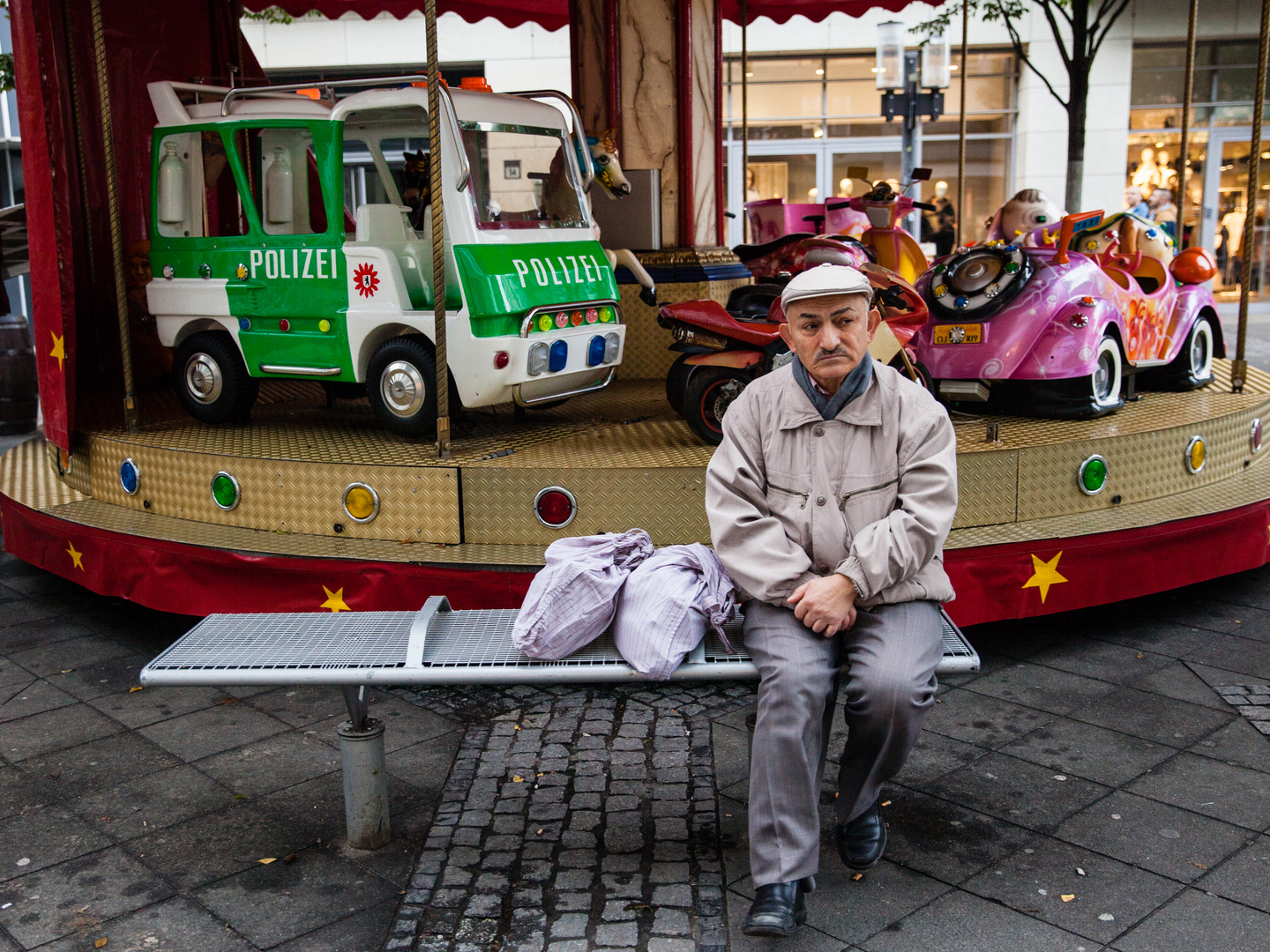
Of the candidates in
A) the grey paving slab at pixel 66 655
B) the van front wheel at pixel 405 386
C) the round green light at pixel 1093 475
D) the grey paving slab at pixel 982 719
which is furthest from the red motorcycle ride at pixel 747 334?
the grey paving slab at pixel 66 655

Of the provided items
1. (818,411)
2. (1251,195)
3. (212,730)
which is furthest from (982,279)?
(212,730)

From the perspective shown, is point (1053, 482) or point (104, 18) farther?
point (104, 18)

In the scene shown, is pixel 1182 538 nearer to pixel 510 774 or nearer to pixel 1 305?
pixel 510 774

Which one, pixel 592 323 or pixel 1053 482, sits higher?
pixel 592 323

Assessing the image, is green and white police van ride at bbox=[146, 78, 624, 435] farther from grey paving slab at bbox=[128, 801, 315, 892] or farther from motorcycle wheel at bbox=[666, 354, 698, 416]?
grey paving slab at bbox=[128, 801, 315, 892]

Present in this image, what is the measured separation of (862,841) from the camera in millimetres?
3098

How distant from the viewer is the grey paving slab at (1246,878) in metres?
2.93

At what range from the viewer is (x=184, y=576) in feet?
15.9

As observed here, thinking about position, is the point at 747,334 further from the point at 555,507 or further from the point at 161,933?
the point at 161,933

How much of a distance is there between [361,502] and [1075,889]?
2.92 m

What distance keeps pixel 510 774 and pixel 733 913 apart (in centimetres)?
107

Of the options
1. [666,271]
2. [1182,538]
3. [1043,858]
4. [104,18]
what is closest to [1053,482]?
[1182,538]

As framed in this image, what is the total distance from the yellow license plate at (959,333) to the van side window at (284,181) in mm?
2971

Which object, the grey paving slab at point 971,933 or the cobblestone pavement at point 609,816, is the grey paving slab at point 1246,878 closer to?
the cobblestone pavement at point 609,816
